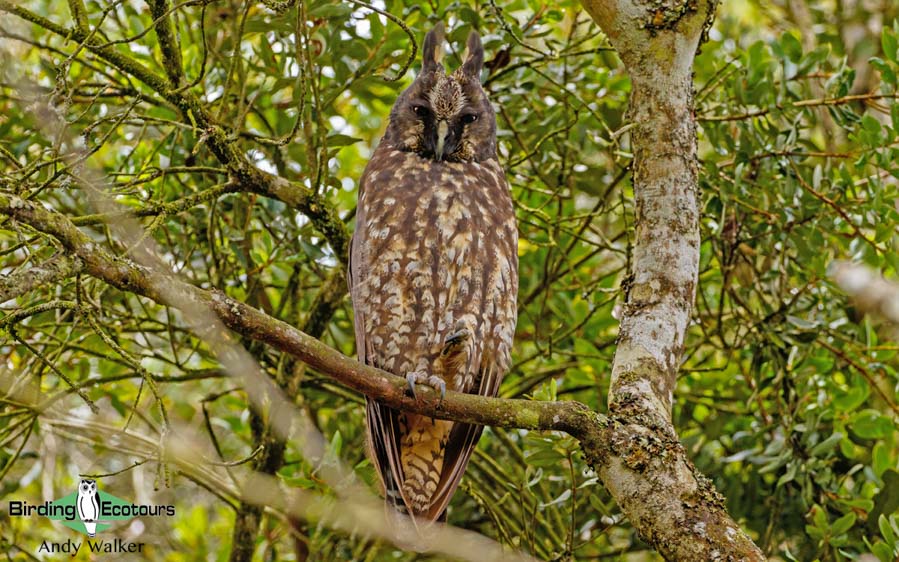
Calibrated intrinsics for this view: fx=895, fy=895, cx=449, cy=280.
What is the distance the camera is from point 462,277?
3.34 m

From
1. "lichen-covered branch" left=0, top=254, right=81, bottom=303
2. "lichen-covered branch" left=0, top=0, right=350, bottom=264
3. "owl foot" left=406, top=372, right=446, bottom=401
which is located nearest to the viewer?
"lichen-covered branch" left=0, top=254, right=81, bottom=303

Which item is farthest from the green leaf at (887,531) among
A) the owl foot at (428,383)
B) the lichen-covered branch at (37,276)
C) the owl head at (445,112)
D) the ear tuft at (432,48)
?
the lichen-covered branch at (37,276)

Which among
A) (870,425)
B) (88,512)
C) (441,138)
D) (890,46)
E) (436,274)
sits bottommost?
(88,512)

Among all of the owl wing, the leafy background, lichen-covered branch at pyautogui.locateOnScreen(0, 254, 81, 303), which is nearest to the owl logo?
the leafy background

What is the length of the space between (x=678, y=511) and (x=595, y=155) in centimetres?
255

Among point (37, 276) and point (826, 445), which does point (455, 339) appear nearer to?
point (826, 445)

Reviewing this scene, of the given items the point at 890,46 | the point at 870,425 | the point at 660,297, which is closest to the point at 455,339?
the point at 660,297

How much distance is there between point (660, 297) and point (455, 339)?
980 millimetres

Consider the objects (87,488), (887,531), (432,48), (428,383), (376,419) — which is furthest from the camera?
(432,48)

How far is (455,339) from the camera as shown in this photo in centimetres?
331

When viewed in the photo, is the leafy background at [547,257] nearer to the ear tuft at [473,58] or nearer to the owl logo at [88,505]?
the ear tuft at [473,58]

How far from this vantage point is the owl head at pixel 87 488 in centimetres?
337

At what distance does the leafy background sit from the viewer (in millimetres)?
3291

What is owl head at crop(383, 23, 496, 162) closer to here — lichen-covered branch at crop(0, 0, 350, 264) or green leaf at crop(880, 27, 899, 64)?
lichen-covered branch at crop(0, 0, 350, 264)
